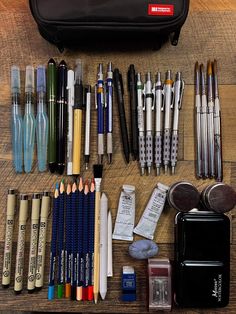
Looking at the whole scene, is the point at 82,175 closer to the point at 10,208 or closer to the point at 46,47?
the point at 10,208

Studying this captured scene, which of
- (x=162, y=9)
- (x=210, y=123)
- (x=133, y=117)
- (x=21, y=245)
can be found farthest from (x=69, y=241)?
(x=162, y=9)

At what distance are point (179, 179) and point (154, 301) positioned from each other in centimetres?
28

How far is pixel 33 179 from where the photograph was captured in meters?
0.85

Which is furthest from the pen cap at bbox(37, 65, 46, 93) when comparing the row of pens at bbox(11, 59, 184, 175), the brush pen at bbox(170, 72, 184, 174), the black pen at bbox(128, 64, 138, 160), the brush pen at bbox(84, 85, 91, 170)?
the brush pen at bbox(170, 72, 184, 174)

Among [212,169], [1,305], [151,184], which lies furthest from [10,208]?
[212,169]

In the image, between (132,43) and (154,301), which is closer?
(154,301)

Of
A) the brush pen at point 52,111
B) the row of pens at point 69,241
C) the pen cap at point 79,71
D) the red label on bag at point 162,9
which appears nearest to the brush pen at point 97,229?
the row of pens at point 69,241

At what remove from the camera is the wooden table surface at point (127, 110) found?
2.67 ft

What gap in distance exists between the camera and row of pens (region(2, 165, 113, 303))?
81 centimetres

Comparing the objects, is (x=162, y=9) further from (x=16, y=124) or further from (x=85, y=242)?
(x=85, y=242)

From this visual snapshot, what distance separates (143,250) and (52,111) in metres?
0.39

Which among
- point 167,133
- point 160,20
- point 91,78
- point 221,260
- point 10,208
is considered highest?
point 160,20

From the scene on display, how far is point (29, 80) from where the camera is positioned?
2.84ft

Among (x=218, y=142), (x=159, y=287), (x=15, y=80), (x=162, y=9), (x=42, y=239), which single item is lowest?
(x=159, y=287)
